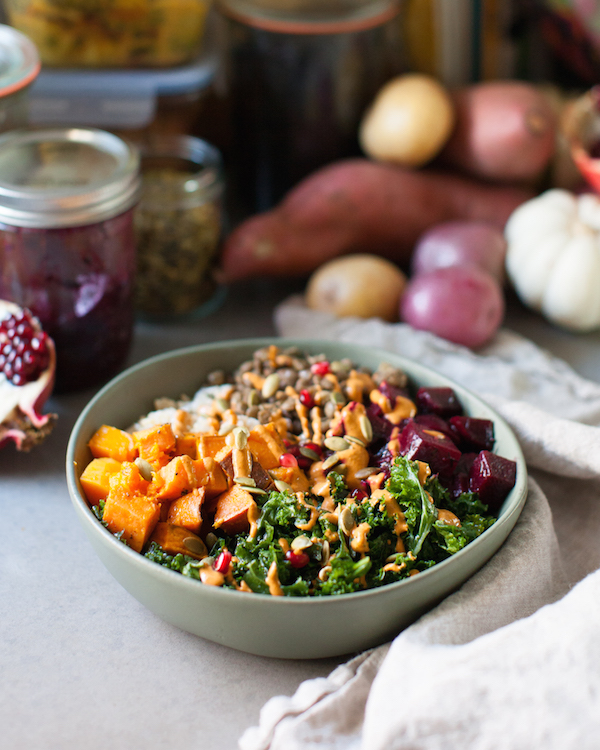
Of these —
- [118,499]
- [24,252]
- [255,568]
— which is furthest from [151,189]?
[255,568]

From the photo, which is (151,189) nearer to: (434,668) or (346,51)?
(346,51)

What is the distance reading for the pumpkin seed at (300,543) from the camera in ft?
2.57

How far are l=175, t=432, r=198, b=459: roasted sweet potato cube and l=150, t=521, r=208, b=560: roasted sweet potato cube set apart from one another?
113mm

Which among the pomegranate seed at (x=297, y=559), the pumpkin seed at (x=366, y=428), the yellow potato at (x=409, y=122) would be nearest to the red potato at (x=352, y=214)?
the yellow potato at (x=409, y=122)

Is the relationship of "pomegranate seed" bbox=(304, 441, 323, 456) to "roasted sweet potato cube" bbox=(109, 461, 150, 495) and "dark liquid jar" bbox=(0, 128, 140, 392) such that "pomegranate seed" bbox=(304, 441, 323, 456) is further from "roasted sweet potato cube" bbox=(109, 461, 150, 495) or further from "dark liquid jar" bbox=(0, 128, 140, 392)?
"dark liquid jar" bbox=(0, 128, 140, 392)

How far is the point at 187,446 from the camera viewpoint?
917 mm

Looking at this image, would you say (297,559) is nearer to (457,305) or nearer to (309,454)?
(309,454)

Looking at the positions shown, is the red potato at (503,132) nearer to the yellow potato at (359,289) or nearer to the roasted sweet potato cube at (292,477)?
the yellow potato at (359,289)

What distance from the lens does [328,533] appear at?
797 mm

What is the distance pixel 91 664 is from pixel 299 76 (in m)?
1.12

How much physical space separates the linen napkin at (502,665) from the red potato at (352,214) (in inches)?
24.6

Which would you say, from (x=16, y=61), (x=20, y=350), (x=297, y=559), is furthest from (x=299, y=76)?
(x=297, y=559)

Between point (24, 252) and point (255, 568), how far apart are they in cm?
60

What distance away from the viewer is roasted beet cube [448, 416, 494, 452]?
959mm
